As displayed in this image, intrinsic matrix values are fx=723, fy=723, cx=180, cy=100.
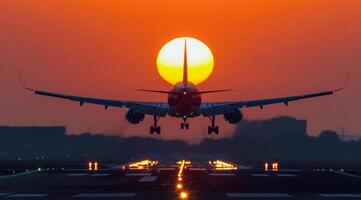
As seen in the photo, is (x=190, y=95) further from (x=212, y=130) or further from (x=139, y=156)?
(x=139, y=156)

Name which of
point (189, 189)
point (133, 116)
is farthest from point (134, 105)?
point (189, 189)

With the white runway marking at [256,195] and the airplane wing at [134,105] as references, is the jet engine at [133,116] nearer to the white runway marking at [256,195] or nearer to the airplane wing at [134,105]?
the airplane wing at [134,105]

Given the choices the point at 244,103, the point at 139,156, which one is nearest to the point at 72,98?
the point at 244,103

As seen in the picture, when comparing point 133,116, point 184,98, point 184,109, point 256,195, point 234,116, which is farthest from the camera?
point 234,116

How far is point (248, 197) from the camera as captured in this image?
156 ft

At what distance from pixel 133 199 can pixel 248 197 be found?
772cm

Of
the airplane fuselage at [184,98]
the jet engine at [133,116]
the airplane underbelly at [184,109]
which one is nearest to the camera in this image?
the airplane fuselage at [184,98]

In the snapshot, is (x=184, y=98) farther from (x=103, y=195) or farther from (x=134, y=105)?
(x=103, y=195)

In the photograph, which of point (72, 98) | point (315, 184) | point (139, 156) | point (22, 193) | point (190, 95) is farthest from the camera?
point (139, 156)

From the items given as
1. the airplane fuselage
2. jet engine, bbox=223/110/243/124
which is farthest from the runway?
jet engine, bbox=223/110/243/124

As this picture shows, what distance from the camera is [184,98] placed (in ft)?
297

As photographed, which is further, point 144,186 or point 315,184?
point 315,184

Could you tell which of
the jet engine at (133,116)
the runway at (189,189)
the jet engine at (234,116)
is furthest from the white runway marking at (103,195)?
the jet engine at (234,116)

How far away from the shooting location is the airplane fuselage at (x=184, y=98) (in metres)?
90.6
